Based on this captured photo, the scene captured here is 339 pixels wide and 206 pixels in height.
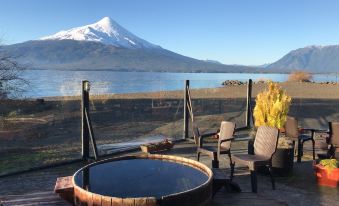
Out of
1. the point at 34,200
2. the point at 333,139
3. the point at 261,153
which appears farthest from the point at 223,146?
the point at 34,200

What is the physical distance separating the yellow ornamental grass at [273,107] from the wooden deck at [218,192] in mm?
1303

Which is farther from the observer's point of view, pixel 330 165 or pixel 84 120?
pixel 84 120

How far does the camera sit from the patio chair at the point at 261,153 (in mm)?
6590

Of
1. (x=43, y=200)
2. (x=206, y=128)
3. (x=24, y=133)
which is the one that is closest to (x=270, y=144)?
(x=43, y=200)

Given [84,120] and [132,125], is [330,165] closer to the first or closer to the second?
[84,120]

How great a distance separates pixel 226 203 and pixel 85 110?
492 cm

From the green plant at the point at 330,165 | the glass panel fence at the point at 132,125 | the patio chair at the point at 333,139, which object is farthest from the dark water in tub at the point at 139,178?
the glass panel fence at the point at 132,125

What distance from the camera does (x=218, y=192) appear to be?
221 inches

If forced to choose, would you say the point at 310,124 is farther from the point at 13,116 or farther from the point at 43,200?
the point at 13,116

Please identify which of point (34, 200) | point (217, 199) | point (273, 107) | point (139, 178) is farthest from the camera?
point (273, 107)

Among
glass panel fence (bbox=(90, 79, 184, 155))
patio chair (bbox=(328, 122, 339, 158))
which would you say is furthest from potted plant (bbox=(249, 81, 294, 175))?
glass panel fence (bbox=(90, 79, 184, 155))

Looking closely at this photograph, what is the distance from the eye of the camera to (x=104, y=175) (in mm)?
5566

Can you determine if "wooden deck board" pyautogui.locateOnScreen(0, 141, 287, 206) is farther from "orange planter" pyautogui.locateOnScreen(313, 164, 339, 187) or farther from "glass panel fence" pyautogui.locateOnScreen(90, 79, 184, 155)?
"glass panel fence" pyautogui.locateOnScreen(90, 79, 184, 155)

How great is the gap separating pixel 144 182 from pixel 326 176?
12.4 feet
